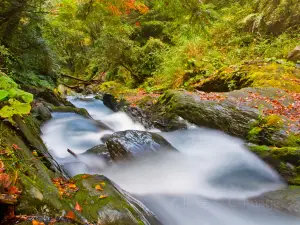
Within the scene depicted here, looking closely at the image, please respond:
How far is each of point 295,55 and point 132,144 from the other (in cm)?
761

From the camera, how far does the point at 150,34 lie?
18.6 meters

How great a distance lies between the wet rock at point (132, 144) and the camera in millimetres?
4887

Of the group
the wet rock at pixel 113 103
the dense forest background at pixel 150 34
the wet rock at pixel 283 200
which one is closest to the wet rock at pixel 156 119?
the wet rock at pixel 113 103

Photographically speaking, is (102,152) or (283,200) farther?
(102,152)

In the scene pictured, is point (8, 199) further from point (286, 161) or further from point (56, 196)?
point (286, 161)

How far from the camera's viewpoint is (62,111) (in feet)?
27.5

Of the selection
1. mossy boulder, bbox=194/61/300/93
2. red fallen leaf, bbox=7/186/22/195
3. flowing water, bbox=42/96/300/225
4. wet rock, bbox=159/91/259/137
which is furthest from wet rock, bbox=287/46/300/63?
red fallen leaf, bbox=7/186/22/195

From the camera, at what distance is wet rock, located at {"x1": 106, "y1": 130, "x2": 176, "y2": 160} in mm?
4887

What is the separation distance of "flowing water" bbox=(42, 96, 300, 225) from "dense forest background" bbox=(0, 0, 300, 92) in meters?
2.39

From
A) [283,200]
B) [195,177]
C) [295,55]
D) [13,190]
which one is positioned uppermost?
[295,55]

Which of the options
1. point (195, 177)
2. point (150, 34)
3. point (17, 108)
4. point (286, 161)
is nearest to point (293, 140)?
→ point (286, 161)

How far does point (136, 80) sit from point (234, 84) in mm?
7946

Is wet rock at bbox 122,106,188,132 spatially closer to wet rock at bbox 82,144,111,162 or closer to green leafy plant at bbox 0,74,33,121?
wet rock at bbox 82,144,111,162

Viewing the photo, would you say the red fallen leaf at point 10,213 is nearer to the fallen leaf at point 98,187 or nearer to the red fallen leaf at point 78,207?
the red fallen leaf at point 78,207
